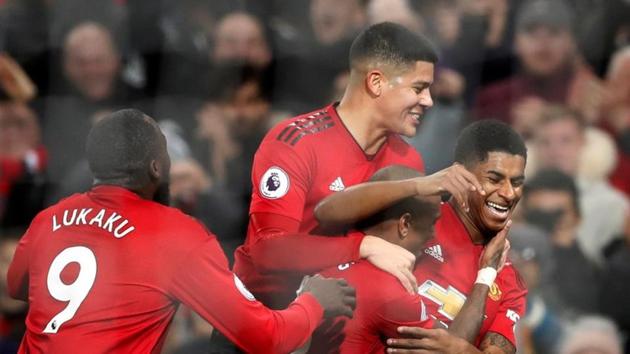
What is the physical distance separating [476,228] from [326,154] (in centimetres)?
47

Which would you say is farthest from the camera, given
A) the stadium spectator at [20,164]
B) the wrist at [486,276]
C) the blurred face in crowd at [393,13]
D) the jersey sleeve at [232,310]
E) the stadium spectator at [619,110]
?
the stadium spectator at [619,110]

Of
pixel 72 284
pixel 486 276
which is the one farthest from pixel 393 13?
pixel 72 284

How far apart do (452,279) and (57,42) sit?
92.6 inches

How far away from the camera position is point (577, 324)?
514cm

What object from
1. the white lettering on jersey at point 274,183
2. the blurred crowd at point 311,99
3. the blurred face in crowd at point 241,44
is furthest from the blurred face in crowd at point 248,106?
the white lettering on jersey at point 274,183

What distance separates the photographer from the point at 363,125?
389 centimetres

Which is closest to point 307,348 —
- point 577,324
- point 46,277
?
point 46,277

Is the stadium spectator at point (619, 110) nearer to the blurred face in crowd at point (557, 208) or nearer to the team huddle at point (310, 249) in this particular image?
the blurred face in crowd at point (557, 208)

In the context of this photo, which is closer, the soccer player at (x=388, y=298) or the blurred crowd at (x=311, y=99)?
the soccer player at (x=388, y=298)

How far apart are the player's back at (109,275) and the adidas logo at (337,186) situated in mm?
545

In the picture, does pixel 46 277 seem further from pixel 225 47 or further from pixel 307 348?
pixel 225 47

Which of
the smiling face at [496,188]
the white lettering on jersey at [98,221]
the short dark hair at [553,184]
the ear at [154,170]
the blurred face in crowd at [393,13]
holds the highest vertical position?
the blurred face in crowd at [393,13]

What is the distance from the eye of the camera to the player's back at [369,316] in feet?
11.1

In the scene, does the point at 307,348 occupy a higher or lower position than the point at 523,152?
lower
